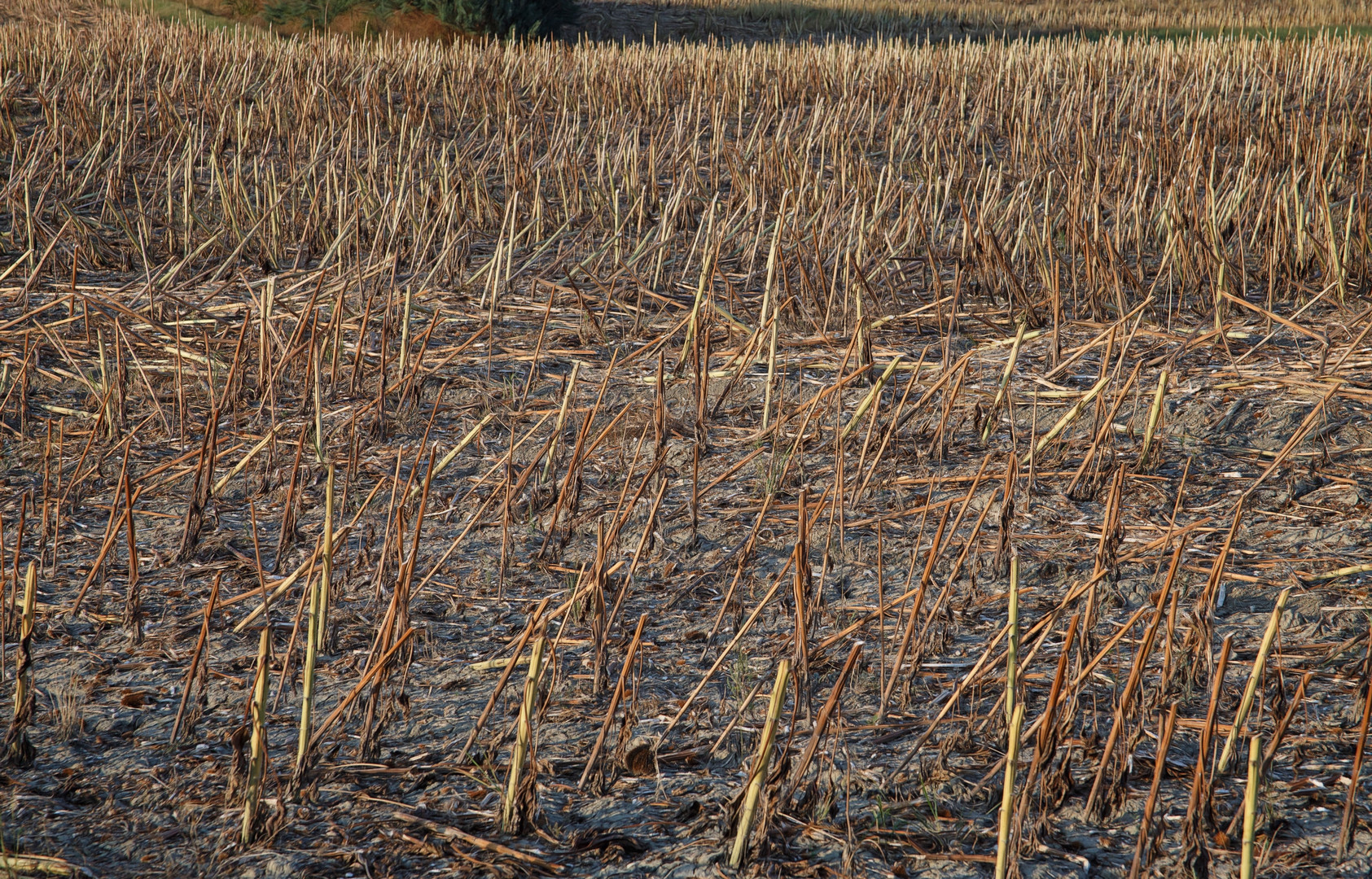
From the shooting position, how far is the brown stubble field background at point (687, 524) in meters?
1.75

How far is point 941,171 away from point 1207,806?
5167 mm

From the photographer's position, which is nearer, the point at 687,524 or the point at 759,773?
the point at 759,773

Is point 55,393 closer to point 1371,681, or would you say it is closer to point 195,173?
point 195,173

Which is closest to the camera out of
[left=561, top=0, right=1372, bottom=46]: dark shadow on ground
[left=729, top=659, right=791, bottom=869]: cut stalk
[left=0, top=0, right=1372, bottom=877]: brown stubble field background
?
[left=729, top=659, right=791, bottom=869]: cut stalk

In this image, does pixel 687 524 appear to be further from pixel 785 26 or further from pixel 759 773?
pixel 785 26

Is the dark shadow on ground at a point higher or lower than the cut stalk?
higher

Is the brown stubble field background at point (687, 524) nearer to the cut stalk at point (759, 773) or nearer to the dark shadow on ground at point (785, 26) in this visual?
the cut stalk at point (759, 773)

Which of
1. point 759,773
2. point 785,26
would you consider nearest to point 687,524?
point 759,773

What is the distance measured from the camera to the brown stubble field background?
5.76ft

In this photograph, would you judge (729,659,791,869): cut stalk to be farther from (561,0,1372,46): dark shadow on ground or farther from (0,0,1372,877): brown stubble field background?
(561,0,1372,46): dark shadow on ground

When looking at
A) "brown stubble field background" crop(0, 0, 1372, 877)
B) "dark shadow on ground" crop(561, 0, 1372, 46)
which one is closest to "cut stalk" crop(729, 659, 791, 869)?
"brown stubble field background" crop(0, 0, 1372, 877)

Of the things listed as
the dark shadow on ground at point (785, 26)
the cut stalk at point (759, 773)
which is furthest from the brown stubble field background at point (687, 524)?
the dark shadow on ground at point (785, 26)

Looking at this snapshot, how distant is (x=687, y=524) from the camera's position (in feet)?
9.14

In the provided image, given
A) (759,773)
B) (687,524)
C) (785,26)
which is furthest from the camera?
(785,26)
